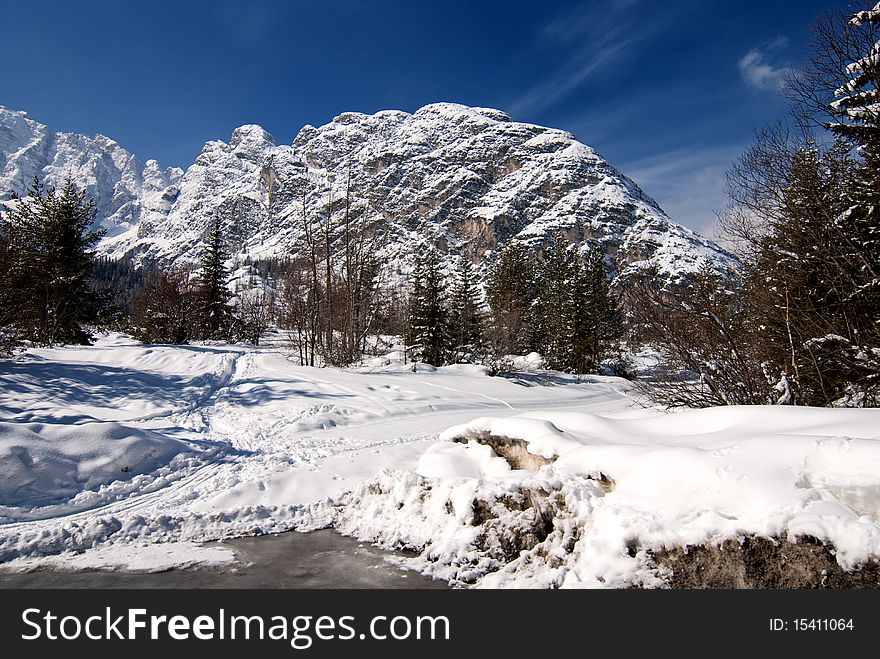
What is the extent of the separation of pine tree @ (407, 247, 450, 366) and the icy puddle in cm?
2186

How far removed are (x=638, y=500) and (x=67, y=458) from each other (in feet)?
24.0

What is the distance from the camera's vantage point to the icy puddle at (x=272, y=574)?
3.78m

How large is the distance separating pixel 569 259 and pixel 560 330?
61.4 ft

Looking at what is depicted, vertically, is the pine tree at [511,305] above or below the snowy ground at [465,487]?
above

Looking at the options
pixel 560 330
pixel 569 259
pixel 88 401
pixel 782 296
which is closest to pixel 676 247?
pixel 569 259

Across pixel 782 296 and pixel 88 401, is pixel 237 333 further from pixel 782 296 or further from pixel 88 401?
pixel 782 296

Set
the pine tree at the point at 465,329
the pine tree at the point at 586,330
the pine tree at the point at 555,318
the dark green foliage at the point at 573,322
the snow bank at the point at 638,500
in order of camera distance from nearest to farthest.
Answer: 1. the snow bank at the point at 638,500
2. the pine tree at the point at 465,329
3. the dark green foliage at the point at 573,322
4. the pine tree at the point at 586,330
5. the pine tree at the point at 555,318

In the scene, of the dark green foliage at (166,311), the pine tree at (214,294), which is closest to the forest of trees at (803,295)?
the dark green foliage at (166,311)

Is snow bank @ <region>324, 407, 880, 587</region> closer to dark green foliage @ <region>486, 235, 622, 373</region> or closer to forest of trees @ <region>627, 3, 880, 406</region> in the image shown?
forest of trees @ <region>627, 3, 880, 406</region>

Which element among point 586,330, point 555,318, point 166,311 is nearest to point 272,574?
point 586,330

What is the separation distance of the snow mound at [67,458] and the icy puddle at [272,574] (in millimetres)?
1960

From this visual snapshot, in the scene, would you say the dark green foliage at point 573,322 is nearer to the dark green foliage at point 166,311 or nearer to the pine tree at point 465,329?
the pine tree at point 465,329

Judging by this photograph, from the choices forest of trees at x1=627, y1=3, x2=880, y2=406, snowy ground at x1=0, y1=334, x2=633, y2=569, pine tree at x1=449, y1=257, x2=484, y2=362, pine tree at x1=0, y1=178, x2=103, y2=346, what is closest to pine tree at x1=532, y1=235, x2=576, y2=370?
pine tree at x1=449, y1=257, x2=484, y2=362

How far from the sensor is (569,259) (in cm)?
4672
